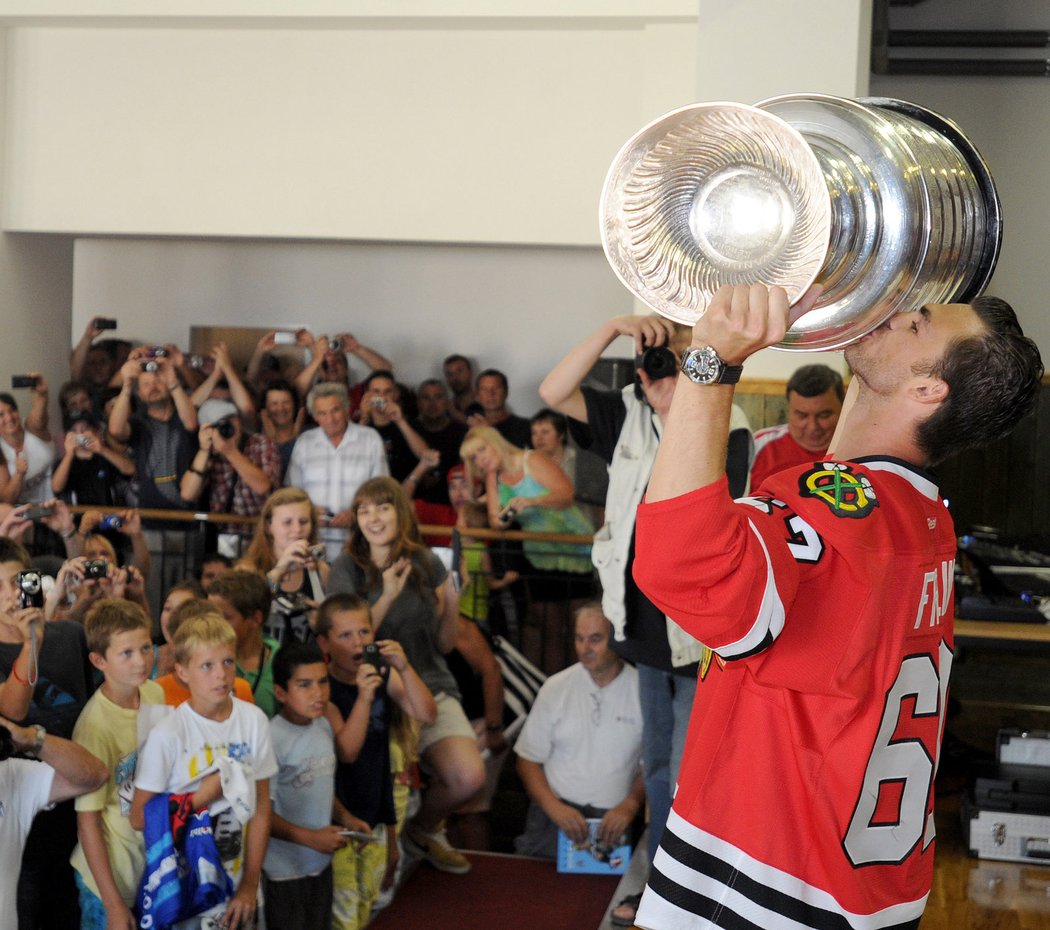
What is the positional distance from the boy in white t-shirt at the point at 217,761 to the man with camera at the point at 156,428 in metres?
2.64

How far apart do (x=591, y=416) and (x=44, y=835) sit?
1.59 metres

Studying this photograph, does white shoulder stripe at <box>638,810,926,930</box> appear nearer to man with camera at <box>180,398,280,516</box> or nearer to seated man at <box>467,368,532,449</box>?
man with camera at <box>180,398,280,516</box>

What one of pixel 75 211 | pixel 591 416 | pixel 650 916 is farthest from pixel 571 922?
pixel 75 211

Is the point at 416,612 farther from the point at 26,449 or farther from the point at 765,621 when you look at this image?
the point at 765,621

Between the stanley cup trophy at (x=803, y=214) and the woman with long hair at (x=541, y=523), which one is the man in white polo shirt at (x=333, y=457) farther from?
the stanley cup trophy at (x=803, y=214)

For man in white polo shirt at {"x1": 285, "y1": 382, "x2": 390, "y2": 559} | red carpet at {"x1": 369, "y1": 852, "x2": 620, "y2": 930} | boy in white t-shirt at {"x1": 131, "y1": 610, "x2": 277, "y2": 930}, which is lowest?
red carpet at {"x1": 369, "y1": 852, "x2": 620, "y2": 930}

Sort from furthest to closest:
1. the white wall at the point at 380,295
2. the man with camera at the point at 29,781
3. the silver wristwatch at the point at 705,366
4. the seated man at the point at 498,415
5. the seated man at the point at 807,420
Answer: the white wall at the point at 380,295 < the seated man at the point at 498,415 < the seated man at the point at 807,420 < the man with camera at the point at 29,781 < the silver wristwatch at the point at 705,366

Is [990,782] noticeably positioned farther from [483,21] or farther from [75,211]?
[75,211]

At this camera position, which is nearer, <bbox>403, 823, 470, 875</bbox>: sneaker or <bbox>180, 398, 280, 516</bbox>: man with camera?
<bbox>403, 823, 470, 875</bbox>: sneaker

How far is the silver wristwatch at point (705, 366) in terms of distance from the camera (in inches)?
49.3

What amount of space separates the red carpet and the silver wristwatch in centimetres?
273

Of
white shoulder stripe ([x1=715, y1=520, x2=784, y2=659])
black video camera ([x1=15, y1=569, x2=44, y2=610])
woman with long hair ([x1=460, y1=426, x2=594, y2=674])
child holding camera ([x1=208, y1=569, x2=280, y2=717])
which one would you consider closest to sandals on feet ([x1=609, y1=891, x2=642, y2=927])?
child holding camera ([x1=208, y1=569, x2=280, y2=717])

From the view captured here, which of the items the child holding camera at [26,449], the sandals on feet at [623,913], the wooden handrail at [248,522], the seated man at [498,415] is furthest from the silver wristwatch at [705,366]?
the seated man at [498,415]

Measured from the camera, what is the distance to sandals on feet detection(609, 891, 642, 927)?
340 cm
